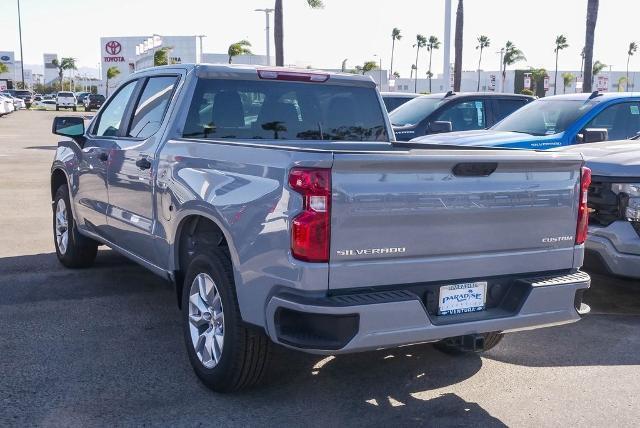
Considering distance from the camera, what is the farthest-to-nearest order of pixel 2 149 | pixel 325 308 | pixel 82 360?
pixel 2 149 < pixel 82 360 < pixel 325 308

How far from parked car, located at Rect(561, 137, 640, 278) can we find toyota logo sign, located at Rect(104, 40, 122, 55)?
64.4m

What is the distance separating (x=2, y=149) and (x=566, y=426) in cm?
2135

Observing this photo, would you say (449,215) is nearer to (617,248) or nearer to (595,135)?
(617,248)

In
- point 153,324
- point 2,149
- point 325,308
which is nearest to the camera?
point 325,308

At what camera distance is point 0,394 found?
4457 mm

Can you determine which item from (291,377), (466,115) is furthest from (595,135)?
(291,377)

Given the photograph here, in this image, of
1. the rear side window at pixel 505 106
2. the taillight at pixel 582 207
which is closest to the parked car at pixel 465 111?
the rear side window at pixel 505 106

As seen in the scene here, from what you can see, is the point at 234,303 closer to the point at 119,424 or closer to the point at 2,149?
the point at 119,424

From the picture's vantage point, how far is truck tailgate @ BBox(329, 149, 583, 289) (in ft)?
12.2

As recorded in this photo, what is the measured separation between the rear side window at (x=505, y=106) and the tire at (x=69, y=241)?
8.12 m

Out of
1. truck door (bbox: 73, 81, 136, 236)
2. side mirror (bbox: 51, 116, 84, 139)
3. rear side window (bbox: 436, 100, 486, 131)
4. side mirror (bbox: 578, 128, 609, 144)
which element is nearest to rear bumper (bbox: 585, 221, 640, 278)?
side mirror (bbox: 578, 128, 609, 144)

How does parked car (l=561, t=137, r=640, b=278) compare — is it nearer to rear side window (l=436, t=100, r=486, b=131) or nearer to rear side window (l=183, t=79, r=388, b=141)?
rear side window (l=183, t=79, r=388, b=141)

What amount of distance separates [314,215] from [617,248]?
3428 mm

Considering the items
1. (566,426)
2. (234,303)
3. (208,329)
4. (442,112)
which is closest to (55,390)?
(208,329)
